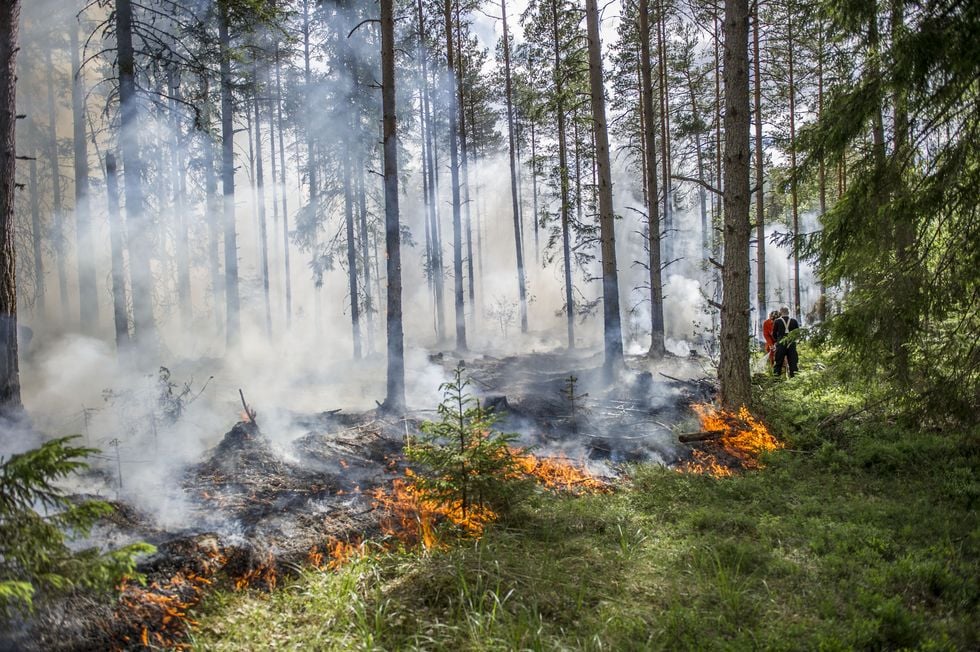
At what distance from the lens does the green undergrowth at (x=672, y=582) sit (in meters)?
3.39

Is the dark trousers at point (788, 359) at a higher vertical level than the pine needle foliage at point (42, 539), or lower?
lower

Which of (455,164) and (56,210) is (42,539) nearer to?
(455,164)

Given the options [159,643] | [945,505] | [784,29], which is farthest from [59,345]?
[784,29]

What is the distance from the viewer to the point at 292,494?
5.64 metres

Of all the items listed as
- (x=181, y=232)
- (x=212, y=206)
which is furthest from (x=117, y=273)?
(x=181, y=232)

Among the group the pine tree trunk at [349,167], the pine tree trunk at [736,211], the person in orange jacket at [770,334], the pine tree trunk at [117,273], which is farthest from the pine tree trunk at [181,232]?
the person in orange jacket at [770,334]

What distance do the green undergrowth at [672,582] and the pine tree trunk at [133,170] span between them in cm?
971

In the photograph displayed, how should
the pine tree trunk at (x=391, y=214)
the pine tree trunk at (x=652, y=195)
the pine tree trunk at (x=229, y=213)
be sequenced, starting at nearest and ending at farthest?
1. the pine tree trunk at (x=391, y=214)
2. the pine tree trunk at (x=652, y=195)
3. the pine tree trunk at (x=229, y=213)

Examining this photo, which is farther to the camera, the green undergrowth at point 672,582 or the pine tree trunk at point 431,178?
the pine tree trunk at point 431,178

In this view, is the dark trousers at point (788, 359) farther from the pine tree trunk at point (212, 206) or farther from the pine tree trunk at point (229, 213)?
the pine tree trunk at point (212, 206)

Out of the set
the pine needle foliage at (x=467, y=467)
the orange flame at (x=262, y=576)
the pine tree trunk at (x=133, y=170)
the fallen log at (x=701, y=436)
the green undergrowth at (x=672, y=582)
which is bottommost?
the green undergrowth at (x=672, y=582)

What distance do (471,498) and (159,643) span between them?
245cm

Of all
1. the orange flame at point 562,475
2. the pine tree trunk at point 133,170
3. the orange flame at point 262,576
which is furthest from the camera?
the pine tree trunk at point 133,170

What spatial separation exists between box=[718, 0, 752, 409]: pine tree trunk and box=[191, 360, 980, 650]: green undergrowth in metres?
2.72
